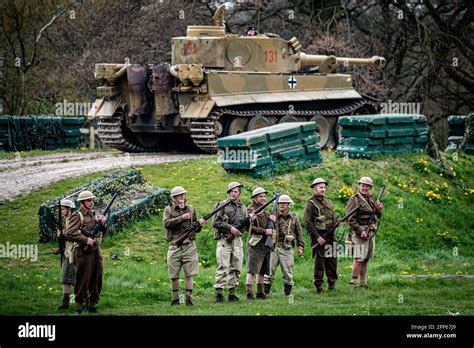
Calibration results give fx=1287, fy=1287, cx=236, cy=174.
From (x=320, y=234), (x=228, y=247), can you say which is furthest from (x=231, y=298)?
(x=320, y=234)

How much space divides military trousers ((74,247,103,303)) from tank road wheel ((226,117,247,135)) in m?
13.5

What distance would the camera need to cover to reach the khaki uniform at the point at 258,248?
774 inches

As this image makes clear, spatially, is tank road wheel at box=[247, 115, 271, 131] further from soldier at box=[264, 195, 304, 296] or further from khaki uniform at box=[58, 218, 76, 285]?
khaki uniform at box=[58, 218, 76, 285]

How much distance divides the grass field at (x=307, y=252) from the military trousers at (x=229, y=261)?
0.38 meters

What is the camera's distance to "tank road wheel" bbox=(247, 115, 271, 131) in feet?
105

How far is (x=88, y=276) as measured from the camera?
1806 centimetres

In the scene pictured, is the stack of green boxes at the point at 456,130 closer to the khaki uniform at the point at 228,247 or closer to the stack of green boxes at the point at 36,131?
the stack of green boxes at the point at 36,131

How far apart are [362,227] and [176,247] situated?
10.4 feet

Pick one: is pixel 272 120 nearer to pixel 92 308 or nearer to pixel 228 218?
pixel 228 218

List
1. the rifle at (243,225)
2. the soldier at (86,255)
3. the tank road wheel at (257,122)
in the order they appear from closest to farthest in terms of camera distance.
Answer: the soldier at (86,255)
the rifle at (243,225)
the tank road wheel at (257,122)

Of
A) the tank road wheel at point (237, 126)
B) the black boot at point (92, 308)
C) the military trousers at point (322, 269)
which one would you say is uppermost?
the tank road wheel at point (237, 126)

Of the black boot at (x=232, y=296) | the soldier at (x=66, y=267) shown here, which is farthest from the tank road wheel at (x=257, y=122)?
the soldier at (x=66, y=267)

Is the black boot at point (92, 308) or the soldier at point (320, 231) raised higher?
the soldier at point (320, 231)

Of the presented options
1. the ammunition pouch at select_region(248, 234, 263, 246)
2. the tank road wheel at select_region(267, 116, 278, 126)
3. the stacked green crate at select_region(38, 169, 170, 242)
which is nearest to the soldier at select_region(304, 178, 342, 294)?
the ammunition pouch at select_region(248, 234, 263, 246)
